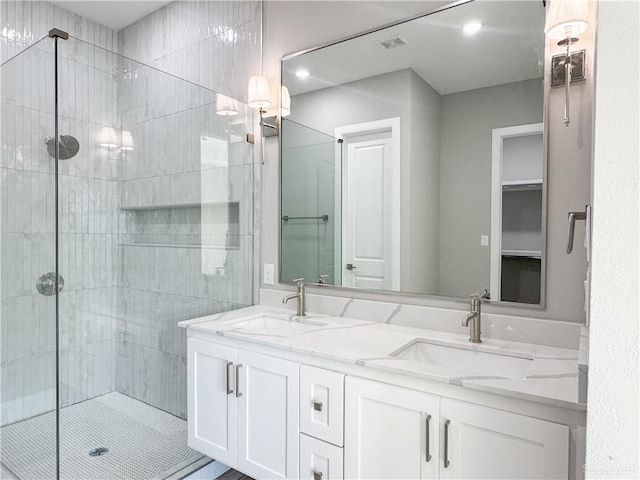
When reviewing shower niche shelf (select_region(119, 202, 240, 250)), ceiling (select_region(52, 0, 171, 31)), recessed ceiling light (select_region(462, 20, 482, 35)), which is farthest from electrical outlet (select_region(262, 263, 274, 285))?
ceiling (select_region(52, 0, 171, 31))

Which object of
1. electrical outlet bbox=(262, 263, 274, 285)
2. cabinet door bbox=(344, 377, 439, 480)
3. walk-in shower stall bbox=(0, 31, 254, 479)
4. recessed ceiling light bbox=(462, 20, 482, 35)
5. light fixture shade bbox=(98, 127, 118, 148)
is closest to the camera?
cabinet door bbox=(344, 377, 439, 480)

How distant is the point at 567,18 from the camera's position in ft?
4.34

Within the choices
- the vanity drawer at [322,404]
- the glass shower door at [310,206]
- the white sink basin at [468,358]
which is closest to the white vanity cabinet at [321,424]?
the vanity drawer at [322,404]

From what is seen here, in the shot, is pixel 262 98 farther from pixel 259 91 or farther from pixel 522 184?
pixel 522 184

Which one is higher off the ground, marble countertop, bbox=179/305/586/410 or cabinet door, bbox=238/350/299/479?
marble countertop, bbox=179/305/586/410

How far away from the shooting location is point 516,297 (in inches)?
59.7

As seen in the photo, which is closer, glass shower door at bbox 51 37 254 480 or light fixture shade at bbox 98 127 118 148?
glass shower door at bbox 51 37 254 480

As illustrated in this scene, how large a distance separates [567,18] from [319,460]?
1.73 meters

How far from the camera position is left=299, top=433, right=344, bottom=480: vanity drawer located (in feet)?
4.46

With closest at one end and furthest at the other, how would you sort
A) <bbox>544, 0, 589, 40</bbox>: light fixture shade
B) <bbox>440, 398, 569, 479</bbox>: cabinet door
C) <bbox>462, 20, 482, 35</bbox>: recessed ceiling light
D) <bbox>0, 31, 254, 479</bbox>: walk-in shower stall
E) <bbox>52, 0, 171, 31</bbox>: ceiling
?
<bbox>440, 398, 569, 479</bbox>: cabinet door
<bbox>544, 0, 589, 40</bbox>: light fixture shade
<bbox>462, 20, 482, 35</bbox>: recessed ceiling light
<bbox>0, 31, 254, 479</bbox>: walk-in shower stall
<bbox>52, 0, 171, 31</bbox>: ceiling

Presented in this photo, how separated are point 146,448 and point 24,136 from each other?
1573mm

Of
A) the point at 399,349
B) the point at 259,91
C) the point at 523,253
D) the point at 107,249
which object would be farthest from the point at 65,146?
the point at 523,253

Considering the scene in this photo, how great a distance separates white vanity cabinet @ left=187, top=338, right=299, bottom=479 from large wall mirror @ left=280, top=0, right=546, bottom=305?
0.61 metres

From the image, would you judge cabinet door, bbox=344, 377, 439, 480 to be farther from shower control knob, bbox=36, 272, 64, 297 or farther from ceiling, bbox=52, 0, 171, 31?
ceiling, bbox=52, 0, 171, 31
